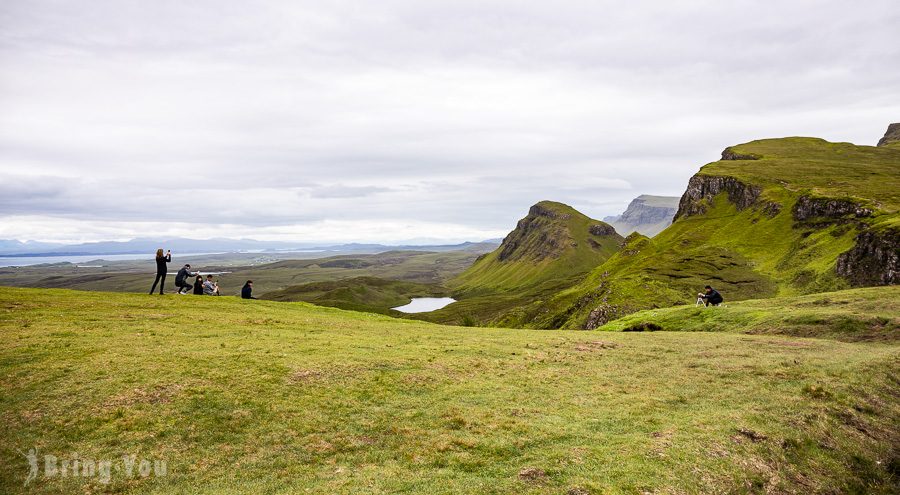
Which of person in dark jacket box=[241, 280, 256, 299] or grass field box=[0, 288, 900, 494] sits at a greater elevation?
person in dark jacket box=[241, 280, 256, 299]

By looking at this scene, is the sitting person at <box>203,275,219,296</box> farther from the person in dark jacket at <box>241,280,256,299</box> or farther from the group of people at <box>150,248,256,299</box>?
the person in dark jacket at <box>241,280,256,299</box>

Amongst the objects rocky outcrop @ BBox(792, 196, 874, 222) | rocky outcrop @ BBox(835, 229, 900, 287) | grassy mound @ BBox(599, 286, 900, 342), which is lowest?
grassy mound @ BBox(599, 286, 900, 342)

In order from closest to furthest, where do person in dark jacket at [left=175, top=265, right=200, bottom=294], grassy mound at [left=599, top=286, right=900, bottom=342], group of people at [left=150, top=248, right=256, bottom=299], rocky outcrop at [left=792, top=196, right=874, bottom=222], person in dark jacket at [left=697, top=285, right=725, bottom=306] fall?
grassy mound at [left=599, top=286, right=900, bottom=342] < person in dark jacket at [left=175, top=265, right=200, bottom=294] < group of people at [left=150, top=248, right=256, bottom=299] < person in dark jacket at [left=697, top=285, right=725, bottom=306] < rocky outcrop at [left=792, top=196, right=874, bottom=222]

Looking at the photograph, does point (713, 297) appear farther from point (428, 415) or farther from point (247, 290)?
point (247, 290)

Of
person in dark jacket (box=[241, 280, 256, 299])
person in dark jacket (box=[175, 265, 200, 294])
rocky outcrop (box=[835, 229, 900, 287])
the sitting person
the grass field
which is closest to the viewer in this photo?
the grass field

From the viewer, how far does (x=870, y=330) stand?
134 ft

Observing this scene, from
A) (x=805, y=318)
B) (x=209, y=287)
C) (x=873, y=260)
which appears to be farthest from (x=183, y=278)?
(x=873, y=260)

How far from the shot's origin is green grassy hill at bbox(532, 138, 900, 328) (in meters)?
100

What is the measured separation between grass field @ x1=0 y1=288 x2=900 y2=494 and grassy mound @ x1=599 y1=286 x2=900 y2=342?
7322 mm

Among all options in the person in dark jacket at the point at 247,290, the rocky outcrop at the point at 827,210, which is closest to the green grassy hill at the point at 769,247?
the rocky outcrop at the point at 827,210

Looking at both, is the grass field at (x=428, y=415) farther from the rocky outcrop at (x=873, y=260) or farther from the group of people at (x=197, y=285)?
the rocky outcrop at (x=873, y=260)

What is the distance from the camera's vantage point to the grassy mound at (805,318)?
1633 inches

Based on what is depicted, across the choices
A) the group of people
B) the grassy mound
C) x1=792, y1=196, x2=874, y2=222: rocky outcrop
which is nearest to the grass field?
the grassy mound

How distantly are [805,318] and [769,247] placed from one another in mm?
108603
